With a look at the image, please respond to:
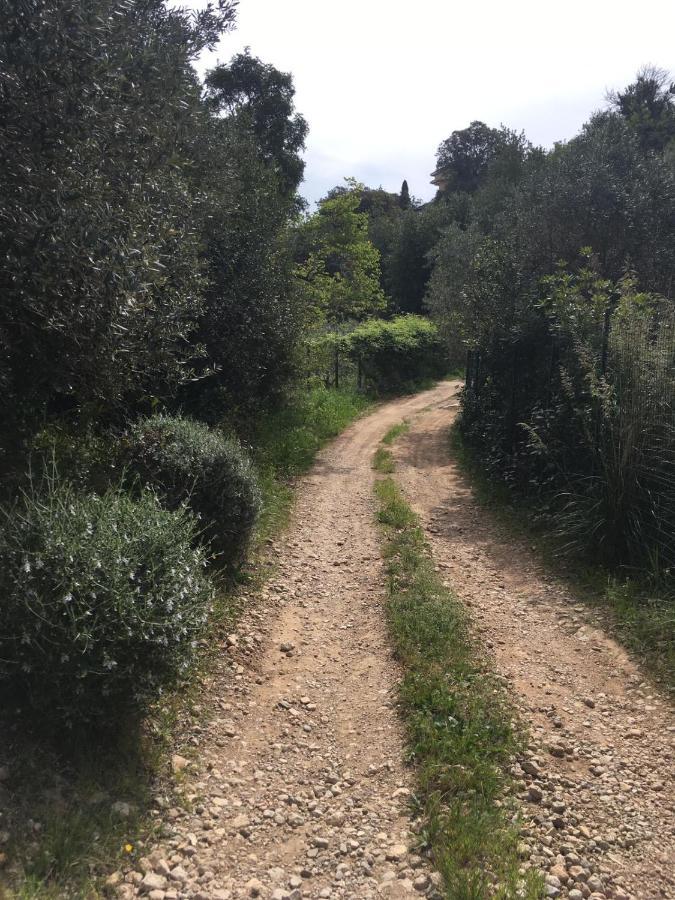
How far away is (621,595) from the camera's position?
5816mm

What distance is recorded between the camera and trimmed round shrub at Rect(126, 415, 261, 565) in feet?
19.2

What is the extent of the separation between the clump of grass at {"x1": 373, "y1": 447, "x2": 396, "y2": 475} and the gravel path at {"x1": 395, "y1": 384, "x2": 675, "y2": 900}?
3.98m

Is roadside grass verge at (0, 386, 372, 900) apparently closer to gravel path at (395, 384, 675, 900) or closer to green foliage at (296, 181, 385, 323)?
gravel path at (395, 384, 675, 900)

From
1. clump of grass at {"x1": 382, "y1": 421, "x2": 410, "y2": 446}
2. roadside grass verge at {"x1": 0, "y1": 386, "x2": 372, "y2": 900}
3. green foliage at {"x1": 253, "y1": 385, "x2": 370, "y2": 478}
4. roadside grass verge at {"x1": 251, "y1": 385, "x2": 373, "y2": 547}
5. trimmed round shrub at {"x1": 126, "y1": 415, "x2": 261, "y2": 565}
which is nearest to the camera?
roadside grass verge at {"x1": 0, "y1": 386, "x2": 372, "y2": 900}

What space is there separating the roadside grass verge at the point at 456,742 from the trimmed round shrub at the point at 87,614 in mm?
1596

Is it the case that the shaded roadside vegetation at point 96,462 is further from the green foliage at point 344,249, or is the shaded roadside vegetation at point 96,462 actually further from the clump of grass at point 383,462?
the green foliage at point 344,249

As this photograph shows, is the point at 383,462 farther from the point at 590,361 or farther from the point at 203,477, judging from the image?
the point at 203,477

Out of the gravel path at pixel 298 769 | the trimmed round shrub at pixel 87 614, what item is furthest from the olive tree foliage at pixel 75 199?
the gravel path at pixel 298 769

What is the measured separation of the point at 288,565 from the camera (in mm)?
7039

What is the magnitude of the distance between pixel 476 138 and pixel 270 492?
52.1 meters

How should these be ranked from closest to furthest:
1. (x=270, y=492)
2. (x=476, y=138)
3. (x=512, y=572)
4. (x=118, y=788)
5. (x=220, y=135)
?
(x=118, y=788) < (x=512, y=572) < (x=270, y=492) < (x=220, y=135) < (x=476, y=138)

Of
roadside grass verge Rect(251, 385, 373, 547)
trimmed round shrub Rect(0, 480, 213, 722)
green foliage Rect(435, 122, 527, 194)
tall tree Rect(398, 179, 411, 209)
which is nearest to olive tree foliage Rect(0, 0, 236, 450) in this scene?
trimmed round shrub Rect(0, 480, 213, 722)

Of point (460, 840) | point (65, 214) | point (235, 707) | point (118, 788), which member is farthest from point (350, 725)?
point (65, 214)

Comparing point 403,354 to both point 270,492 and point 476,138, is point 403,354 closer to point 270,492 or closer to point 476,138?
point 270,492
